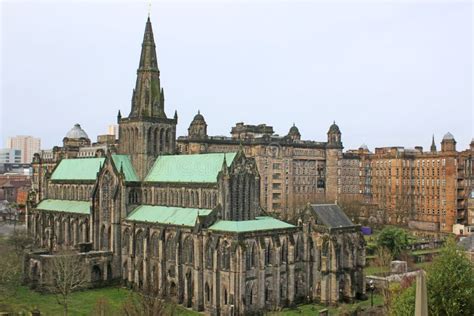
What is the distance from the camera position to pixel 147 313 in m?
46.4

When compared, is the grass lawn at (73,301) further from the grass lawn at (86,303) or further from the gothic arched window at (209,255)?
the gothic arched window at (209,255)

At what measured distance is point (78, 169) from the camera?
99.6 meters

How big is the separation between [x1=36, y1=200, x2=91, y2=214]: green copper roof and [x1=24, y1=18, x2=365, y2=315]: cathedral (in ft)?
1.36

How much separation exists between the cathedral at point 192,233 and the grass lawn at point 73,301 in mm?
1879

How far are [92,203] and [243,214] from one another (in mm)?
28907

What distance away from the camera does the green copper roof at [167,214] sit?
71.1 m

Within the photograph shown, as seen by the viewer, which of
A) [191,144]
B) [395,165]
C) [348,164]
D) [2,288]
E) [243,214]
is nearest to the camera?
[2,288]

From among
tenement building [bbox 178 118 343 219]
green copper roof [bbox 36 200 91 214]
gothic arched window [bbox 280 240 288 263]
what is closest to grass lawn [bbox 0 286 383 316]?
gothic arched window [bbox 280 240 288 263]

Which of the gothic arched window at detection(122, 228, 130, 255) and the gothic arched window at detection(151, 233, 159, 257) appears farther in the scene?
the gothic arched window at detection(122, 228, 130, 255)

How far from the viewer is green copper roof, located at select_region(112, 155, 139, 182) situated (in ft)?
273

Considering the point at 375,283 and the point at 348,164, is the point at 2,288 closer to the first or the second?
the point at 375,283

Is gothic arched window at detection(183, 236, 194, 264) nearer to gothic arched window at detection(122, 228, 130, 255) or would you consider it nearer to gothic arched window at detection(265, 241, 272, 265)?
gothic arched window at detection(265, 241, 272, 265)

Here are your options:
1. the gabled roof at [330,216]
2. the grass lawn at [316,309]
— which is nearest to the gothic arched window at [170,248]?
the grass lawn at [316,309]

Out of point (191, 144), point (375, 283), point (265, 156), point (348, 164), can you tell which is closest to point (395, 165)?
point (348, 164)
